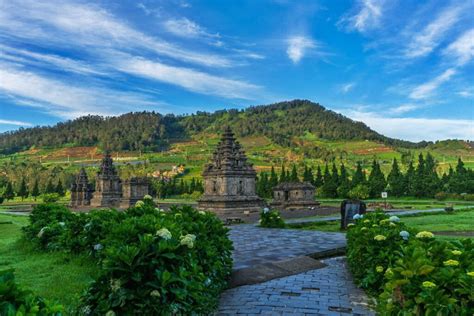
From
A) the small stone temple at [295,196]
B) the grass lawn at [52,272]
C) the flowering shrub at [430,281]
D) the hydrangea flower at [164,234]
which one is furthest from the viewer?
the small stone temple at [295,196]

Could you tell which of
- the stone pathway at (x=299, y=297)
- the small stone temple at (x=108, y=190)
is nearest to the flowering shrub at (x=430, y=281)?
the stone pathway at (x=299, y=297)

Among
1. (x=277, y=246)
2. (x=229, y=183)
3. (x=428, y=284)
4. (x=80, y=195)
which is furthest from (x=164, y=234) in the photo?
(x=80, y=195)

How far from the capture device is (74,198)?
56.6 m

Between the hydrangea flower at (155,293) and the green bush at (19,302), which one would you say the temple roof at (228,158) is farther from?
the green bush at (19,302)

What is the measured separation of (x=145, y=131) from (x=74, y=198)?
421 feet

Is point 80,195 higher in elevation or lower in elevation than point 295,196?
lower

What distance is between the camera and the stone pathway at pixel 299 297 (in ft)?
21.1

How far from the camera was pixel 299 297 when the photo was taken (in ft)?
23.5

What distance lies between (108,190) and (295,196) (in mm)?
25905

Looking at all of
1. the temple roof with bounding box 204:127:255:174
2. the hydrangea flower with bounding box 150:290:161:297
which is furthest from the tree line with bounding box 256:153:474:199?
the hydrangea flower with bounding box 150:290:161:297

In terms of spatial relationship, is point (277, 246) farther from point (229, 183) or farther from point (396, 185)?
point (396, 185)

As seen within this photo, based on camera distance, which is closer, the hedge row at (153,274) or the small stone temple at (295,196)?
the hedge row at (153,274)

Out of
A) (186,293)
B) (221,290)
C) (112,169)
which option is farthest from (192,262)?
(112,169)

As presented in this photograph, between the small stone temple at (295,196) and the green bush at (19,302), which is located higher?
the green bush at (19,302)
